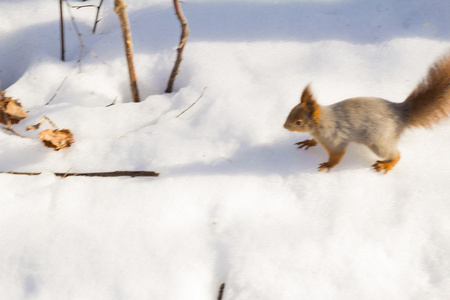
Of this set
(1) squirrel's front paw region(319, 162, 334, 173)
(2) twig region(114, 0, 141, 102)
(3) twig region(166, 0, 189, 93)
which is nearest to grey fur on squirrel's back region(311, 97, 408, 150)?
(1) squirrel's front paw region(319, 162, 334, 173)

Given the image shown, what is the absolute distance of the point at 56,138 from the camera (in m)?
2.12

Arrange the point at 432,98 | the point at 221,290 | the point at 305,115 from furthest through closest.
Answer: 1. the point at 305,115
2. the point at 432,98
3. the point at 221,290

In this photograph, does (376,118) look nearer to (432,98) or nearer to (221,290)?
(432,98)

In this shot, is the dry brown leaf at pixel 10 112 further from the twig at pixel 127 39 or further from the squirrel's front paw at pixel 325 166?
the squirrel's front paw at pixel 325 166

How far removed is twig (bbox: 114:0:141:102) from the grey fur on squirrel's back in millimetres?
1102

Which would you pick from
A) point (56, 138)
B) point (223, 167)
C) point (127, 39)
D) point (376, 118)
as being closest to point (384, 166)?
point (376, 118)

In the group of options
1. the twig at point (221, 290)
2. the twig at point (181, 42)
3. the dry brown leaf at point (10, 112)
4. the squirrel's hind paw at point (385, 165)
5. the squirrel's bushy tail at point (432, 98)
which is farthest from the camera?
the dry brown leaf at point (10, 112)

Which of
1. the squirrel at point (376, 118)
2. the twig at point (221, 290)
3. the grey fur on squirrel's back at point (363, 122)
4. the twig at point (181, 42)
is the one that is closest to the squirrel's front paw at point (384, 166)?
the squirrel at point (376, 118)

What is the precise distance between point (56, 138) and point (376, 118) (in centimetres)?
163

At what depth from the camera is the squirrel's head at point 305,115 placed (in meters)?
1.91

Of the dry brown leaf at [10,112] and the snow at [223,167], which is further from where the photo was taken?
the dry brown leaf at [10,112]

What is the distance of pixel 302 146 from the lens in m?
2.12

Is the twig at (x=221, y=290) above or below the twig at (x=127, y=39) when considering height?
below

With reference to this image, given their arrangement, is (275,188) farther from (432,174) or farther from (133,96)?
(133,96)
